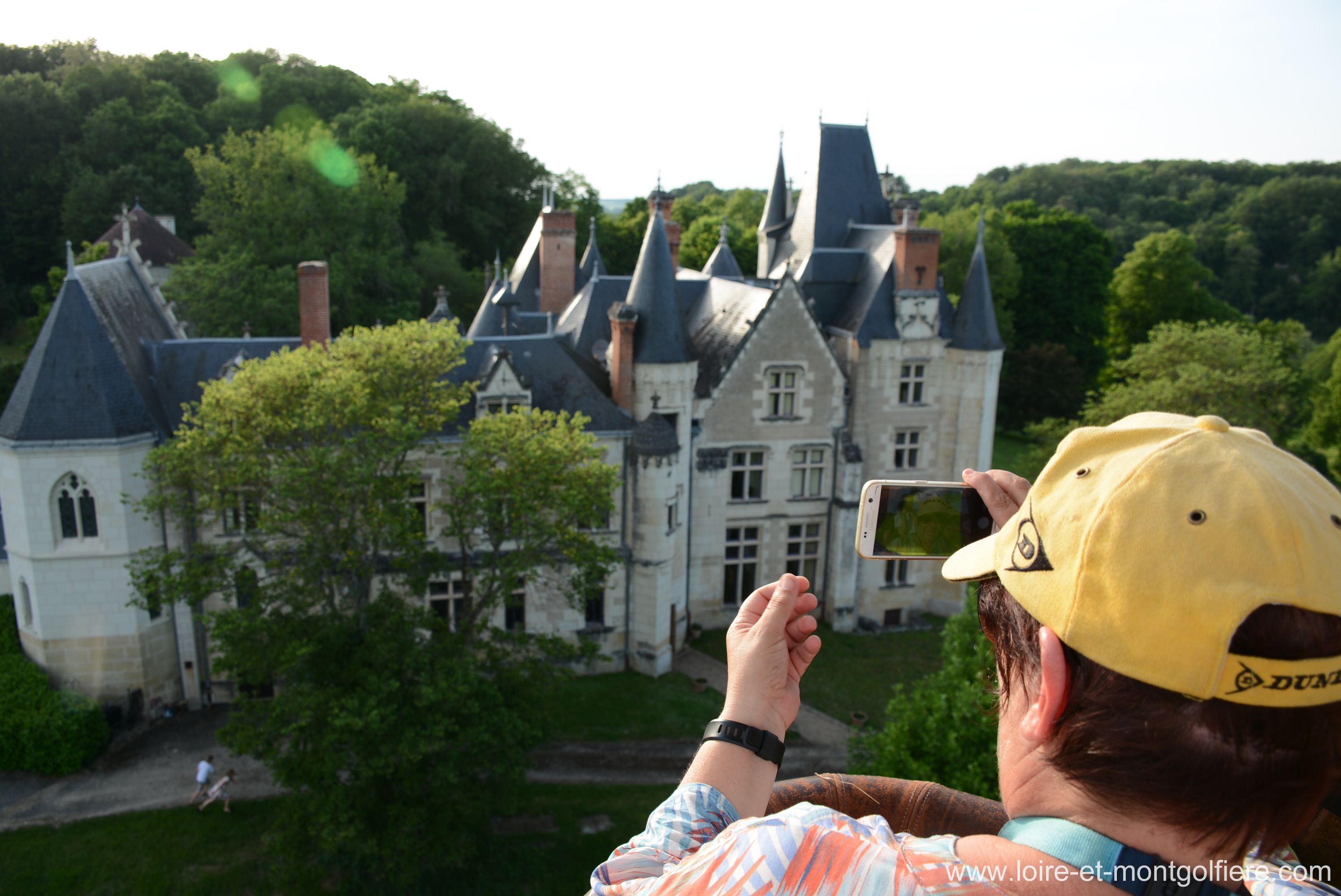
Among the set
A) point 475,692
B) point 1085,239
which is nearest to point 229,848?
point 475,692

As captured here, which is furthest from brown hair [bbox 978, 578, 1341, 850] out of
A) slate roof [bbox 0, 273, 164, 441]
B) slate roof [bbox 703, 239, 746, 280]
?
slate roof [bbox 703, 239, 746, 280]

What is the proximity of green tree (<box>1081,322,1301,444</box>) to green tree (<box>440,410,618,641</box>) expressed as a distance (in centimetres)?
2071

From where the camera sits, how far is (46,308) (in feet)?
134

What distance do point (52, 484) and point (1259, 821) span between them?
925 inches

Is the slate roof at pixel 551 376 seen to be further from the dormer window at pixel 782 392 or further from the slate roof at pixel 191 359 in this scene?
the dormer window at pixel 782 392

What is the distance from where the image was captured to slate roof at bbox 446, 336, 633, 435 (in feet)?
78.9

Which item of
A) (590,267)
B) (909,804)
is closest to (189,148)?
(590,267)

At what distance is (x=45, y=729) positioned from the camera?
20.0 metres

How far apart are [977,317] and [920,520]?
2618cm

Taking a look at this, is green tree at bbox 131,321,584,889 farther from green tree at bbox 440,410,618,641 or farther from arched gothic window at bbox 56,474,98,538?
arched gothic window at bbox 56,474,98,538

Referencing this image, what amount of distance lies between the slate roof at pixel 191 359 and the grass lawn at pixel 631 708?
36.2ft

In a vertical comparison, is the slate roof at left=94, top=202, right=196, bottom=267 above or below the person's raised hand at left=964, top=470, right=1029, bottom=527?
above

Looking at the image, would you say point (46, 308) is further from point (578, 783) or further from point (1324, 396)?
point (1324, 396)

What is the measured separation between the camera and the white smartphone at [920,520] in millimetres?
3475
